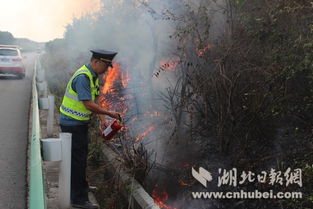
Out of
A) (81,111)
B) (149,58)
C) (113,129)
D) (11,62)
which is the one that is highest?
(11,62)

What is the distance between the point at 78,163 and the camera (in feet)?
15.0

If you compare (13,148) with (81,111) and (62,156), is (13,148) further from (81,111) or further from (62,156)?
(62,156)

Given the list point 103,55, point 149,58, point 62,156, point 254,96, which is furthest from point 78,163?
point 149,58

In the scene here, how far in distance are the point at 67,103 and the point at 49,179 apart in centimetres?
122

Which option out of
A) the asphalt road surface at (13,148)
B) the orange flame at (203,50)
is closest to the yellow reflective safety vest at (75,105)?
the asphalt road surface at (13,148)

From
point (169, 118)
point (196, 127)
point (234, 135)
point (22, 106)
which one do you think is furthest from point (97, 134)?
point (22, 106)

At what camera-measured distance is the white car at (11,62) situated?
18.8 metres

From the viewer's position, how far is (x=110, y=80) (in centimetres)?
777

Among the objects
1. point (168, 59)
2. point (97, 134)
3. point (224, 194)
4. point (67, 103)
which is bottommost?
point (224, 194)

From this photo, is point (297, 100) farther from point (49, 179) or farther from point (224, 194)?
point (49, 179)

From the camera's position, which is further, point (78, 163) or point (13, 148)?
point (13, 148)

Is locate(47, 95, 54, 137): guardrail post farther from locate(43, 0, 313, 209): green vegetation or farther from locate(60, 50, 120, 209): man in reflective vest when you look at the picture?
locate(60, 50, 120, 209): man in reflective vest

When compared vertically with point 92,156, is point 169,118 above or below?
above

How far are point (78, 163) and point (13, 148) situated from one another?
9.68 ft
